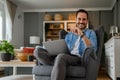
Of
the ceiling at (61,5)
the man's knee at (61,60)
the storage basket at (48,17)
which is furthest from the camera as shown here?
the storage basket at (48,17)

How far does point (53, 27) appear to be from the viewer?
8250 mm

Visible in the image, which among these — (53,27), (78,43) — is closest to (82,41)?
(78,43)

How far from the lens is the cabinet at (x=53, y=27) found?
8.14 metres

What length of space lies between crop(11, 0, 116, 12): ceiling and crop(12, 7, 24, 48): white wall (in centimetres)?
31

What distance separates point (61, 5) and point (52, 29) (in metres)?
1.05

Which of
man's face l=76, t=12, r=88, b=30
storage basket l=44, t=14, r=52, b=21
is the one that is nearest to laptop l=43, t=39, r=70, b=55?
man's face l=76, t=12, r=88, b=30

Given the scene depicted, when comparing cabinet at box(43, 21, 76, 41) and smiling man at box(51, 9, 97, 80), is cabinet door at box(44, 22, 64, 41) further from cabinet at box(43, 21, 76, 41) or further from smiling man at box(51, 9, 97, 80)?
smiling man at box(51, 9, 97, 80)

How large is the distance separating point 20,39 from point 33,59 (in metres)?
5.38

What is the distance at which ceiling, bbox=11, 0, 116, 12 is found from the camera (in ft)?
23.9

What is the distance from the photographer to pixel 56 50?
2887mm

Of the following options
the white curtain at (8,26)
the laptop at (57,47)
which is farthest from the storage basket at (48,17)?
the laptop at (57,47)

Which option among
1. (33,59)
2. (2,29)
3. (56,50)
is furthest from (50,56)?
(2,29)

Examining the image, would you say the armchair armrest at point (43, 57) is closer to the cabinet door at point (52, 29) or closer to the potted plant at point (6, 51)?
the potted plant at point (6, 51)

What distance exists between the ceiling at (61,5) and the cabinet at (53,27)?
574mm
